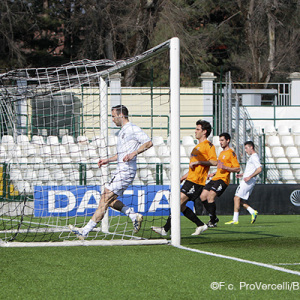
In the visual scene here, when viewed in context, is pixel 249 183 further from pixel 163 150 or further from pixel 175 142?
pixel 163 150

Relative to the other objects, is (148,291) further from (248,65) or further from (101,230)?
(248,65)

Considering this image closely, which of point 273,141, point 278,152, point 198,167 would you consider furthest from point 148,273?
point 273,141

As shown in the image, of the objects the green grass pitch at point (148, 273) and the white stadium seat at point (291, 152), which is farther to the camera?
the white stadium seat at point (291, 152)

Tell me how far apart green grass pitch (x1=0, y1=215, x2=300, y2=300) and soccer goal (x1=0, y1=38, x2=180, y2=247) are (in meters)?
0.86

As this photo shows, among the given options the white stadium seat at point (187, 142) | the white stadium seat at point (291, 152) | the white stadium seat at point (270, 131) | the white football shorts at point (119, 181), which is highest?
the white stadium seat at point (270, 131)

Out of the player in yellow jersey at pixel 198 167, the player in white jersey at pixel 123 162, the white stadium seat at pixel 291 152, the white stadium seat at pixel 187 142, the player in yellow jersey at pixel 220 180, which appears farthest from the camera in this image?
the white stadium seat at pixel 291 152

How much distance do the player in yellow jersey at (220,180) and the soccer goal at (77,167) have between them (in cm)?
104

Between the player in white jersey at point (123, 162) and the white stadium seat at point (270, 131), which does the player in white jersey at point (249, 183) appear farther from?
the white stadium seat at point (270, 131)

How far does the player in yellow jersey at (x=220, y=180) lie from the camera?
1184cm

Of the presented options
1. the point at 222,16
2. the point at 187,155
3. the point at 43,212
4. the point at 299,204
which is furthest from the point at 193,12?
the point at 43,212

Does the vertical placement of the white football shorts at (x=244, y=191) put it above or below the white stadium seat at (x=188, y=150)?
below

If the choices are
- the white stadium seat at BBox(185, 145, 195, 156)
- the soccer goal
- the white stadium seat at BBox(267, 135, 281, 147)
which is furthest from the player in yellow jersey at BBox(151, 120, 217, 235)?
the white stadium seat at BBox(267, 135, 281, 147)

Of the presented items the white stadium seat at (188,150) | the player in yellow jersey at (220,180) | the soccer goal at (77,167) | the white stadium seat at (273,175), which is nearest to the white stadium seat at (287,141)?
the white stadium seat at (273,175)

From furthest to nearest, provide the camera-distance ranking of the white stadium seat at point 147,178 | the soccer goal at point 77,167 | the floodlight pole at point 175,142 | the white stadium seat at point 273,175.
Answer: the white stadium seat at point 273,175 < the white stadium seat at point 147,178 < the soccer goal at point 77,167 < the floodlight pole at point 175,142
